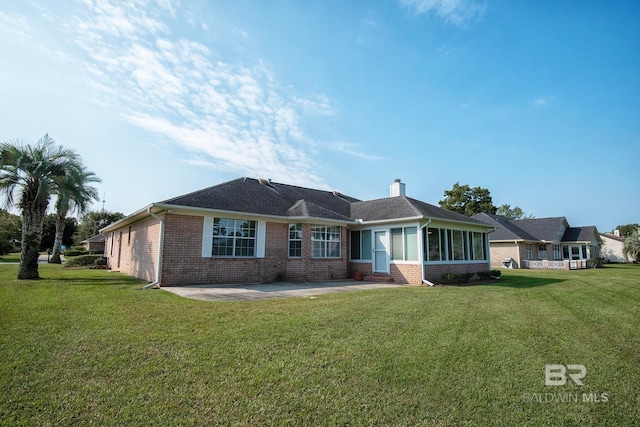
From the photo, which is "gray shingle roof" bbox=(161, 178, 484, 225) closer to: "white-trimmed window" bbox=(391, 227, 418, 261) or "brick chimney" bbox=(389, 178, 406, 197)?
"white-trimmed window" bbox=(391, 227, 418, 261)

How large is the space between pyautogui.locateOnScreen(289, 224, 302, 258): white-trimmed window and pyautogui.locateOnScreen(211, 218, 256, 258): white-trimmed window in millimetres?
1815

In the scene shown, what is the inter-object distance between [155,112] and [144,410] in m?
10.5

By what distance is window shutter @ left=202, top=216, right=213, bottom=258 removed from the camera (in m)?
12.4

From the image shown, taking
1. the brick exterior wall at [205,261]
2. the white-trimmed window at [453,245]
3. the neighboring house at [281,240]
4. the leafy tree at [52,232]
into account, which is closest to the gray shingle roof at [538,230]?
the white-trimmed window at [453,245]

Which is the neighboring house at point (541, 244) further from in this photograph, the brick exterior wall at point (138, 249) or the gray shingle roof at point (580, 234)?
the brick exterior wall at point (138, 249)

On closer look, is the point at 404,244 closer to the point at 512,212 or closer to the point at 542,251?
the point at 542,251

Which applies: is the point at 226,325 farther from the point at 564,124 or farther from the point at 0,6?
the point at 564,124

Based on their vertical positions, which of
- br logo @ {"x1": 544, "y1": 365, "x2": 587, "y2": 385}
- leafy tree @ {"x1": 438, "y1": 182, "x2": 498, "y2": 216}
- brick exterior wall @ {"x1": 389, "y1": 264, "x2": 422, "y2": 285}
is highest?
leafy tree @ {"x1": 438, "y1": 182, "x2": 498, "y2": 216}

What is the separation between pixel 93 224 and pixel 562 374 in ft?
216

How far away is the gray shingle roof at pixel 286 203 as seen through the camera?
43.0ft

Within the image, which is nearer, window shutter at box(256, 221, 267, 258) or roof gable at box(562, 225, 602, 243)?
window shutter at box(256, 221, 267, 258)

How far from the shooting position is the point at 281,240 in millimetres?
14547

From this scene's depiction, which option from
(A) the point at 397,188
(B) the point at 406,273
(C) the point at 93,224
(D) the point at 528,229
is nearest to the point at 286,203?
(B) the point at 406,273

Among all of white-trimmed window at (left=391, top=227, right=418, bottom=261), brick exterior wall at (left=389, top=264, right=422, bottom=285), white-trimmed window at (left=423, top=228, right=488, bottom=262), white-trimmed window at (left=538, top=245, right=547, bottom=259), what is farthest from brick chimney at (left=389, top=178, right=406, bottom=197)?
white-trimmed window at (left=538, top=245, right=547, bottom=259)
